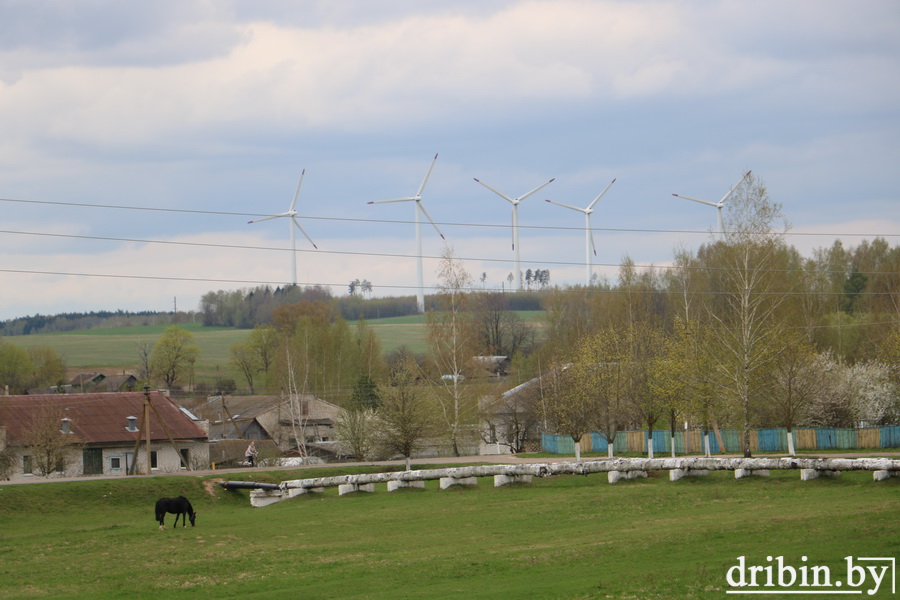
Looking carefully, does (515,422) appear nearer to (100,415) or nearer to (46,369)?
(100,415)

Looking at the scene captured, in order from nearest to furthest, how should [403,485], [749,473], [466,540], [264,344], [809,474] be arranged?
[466,540] → [809,474] → [749,473] → [403,485] → [264,344]

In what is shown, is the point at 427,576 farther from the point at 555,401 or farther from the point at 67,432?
the point at 67,432

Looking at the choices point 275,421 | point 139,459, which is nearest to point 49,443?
point 139,459

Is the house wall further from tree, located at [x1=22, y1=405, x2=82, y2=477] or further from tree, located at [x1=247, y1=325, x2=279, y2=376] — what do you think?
tree, located at [x1=247, y1=325, x2=279, y2=376]

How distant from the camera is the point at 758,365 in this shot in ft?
160

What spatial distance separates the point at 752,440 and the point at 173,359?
9322 centimetres

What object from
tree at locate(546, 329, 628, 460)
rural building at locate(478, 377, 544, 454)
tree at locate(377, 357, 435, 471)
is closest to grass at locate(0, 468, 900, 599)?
tree at locate(377, 357, 435, 471)

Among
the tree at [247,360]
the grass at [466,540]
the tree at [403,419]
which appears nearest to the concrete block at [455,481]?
the grass at [466,540]

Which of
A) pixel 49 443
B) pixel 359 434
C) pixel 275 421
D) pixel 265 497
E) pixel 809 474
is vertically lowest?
pixel 265 497

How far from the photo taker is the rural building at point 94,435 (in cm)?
5828

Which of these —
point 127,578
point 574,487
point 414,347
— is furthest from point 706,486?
point 414,347

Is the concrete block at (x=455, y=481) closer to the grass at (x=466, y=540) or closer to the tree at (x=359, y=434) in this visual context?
the grass at (x=466, y=540)

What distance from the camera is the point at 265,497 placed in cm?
4338

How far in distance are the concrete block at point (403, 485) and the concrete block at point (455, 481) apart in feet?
4.30
